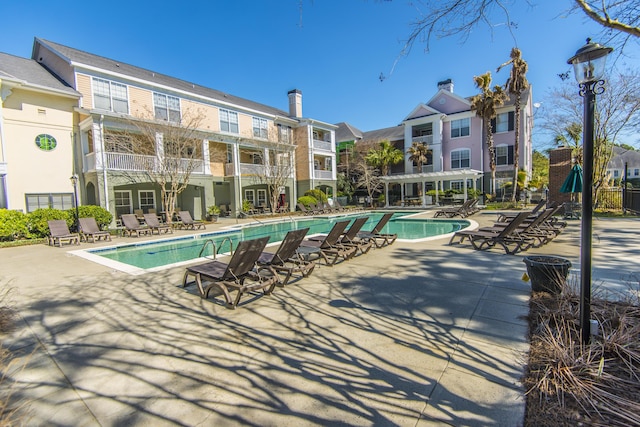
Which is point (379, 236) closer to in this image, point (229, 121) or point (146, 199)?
point (146, 199)

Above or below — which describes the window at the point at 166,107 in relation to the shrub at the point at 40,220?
above

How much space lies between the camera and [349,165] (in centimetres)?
3622

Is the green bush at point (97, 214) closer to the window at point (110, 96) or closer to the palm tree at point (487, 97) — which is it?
the window at point (110, 96)

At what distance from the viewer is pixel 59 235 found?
12.5m

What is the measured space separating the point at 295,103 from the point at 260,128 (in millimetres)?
6356

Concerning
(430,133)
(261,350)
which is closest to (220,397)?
(261,350)

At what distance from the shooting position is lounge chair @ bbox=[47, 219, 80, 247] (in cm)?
1225

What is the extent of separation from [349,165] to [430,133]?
9253mm

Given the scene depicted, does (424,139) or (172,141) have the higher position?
(424,139)

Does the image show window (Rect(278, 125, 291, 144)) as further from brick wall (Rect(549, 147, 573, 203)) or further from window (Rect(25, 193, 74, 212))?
brick wall (Rect(549, 147, 573, 203))

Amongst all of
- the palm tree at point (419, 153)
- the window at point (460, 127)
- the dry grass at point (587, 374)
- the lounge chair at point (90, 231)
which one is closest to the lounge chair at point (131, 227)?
the lounge chair at point (90, 231)

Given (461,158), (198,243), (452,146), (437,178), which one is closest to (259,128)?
(198,243)

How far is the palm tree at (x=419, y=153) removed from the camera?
3159 cm

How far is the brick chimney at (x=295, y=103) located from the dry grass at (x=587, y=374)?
98.6 ft
